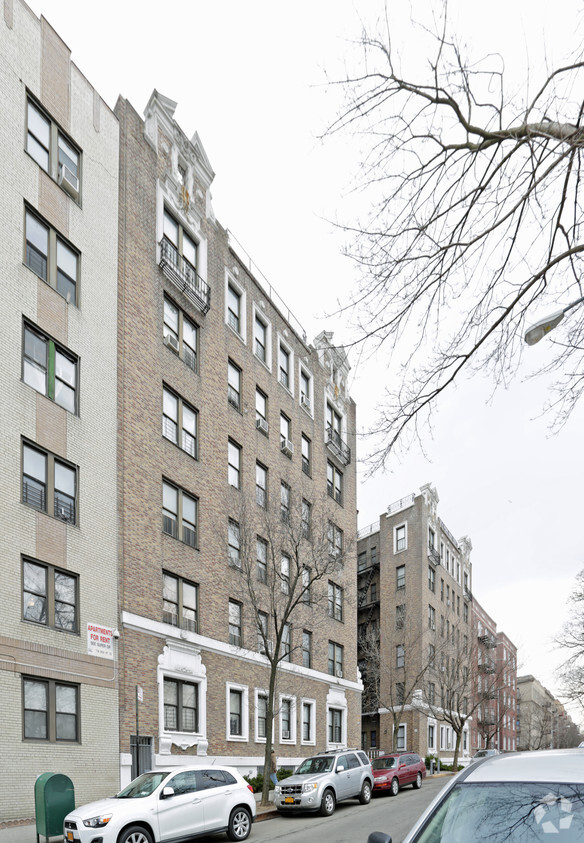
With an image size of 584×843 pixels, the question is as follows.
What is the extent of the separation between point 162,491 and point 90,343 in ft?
16.7

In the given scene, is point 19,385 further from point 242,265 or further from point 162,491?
point 242,265

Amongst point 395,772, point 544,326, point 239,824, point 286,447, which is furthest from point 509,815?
point 286,447

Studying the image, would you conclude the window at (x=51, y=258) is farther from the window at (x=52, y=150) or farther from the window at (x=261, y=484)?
the window at (x=261, y=484)

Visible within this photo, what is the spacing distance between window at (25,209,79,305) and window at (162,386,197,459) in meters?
4.96

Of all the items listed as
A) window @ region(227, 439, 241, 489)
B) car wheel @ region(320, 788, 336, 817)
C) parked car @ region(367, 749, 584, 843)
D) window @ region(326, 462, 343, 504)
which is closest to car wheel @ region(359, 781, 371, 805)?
car wheel @ region(320, 788, 336, 817)

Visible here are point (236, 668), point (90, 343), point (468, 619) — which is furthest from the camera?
point (468, 619)

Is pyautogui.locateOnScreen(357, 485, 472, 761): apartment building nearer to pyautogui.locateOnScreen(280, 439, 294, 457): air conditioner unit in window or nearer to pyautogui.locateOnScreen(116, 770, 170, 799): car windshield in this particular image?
pyautogui.locateOnScreen(280, 439, 294, 457): air conditioner unit in window

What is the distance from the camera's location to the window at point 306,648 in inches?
1334

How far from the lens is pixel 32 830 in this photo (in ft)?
51.2

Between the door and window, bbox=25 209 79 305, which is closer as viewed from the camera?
the door

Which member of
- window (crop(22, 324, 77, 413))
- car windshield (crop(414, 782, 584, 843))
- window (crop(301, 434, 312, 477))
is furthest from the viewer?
window (crop(301, 434, 312, 477))

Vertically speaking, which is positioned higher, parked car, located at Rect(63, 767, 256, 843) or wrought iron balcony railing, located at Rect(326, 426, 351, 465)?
wrought iron balcony railing, located at Rect(326, 426, 351, 465)

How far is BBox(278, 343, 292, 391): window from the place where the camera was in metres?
35.2

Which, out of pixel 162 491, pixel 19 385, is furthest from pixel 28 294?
pixel 162 491
